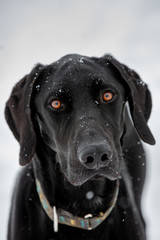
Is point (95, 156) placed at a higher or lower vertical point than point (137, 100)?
lower

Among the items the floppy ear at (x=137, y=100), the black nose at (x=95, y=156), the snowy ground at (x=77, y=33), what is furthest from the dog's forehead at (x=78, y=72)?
the snowy ground at (x=77, y=33)

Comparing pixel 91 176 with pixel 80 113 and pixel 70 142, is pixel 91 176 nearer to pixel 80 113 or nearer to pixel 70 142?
pixel 70 142

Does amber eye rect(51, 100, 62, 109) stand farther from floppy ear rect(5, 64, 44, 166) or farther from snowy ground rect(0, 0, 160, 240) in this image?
snowy ground rect(0, 0, 160, 240)

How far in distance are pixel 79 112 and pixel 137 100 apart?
59 cm

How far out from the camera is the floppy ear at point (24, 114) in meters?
2.81

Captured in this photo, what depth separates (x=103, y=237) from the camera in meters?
2.80

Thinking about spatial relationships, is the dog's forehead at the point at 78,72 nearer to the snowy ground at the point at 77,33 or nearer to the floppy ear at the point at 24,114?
the floppy ear at the point at 24,114

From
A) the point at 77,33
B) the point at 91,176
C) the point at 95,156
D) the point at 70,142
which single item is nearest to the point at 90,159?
the point at 95,156

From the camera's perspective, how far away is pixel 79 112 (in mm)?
2662

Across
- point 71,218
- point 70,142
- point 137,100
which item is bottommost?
point 71,218

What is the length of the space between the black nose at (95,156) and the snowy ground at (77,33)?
5.24 metres

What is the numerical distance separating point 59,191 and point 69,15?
7357 mm

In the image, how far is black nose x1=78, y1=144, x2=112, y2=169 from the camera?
224cm

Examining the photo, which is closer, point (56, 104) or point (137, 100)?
point (56, 104)
